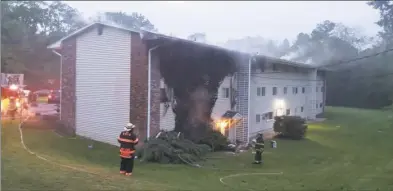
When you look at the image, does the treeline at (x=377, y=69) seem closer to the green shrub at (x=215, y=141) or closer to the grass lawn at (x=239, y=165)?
the grass lawn at (x=239, y=165)

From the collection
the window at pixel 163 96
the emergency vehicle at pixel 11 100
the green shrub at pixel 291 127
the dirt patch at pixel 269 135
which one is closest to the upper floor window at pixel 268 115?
the dirt patch at pixel 269 135

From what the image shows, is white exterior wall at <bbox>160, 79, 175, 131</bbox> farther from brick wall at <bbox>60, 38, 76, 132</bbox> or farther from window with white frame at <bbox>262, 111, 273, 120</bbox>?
window with white frame at <bbox>262, 111, 273, 120</bbox>

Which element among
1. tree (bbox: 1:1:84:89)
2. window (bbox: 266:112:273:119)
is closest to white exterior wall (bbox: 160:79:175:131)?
window (bbox: 266:112:273:119)

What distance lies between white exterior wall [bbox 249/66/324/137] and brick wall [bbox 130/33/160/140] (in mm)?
4511

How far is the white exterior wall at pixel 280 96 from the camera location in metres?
16.1

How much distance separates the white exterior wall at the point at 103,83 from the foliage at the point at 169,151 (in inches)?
69.4

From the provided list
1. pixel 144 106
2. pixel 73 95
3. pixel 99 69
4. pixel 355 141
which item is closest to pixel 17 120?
pixel 73 95

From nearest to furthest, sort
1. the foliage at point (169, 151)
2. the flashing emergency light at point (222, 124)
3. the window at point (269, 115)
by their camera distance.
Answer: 1. the foliage at point (169, 151)
2. the flashing emergency light at point (222, 124)
3. the window at point (269, 115)

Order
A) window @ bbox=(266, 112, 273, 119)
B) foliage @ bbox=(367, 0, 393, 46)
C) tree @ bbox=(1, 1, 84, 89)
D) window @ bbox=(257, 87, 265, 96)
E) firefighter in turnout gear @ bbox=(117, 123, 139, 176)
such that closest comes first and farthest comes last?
foliage @ bbox=(367, 0, 393, 46)
firefighter in turnout gear @ bbox=(117, 123, 139, 176)
window @ bbox=(257, 87, 265, 96)
window @ bbox=(266, 112, 273, 119)
tree @ bbox=(1, 1, 84, 89)

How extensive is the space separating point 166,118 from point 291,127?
472cm

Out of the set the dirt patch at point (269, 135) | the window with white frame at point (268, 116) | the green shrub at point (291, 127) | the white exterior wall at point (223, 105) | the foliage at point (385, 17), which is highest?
the foliage at point (385, 17)

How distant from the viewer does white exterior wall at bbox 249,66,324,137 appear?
635 inches

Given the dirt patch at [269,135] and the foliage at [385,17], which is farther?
the dirt patch at [269,135]

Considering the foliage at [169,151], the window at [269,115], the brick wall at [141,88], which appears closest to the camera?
the foliage at [169,151]
